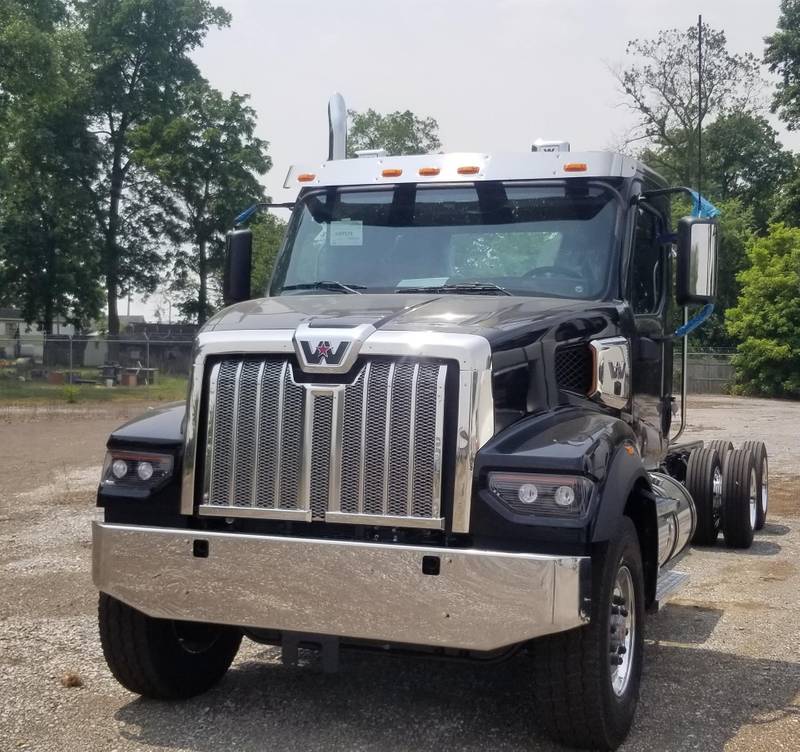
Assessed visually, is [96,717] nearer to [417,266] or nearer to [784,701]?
[417,266]

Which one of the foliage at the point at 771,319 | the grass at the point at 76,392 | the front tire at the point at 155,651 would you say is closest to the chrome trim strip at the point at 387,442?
the front tire at the point at 155,651

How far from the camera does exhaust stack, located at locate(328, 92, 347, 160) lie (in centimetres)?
757

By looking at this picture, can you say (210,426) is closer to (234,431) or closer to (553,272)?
(234,431)

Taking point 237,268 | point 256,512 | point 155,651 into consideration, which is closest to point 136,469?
point 256,512

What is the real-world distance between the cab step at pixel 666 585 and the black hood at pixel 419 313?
4.76 feet

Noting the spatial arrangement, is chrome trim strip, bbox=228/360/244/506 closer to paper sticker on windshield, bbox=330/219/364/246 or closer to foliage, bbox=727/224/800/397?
paper sticker on windshield, bbox=330/219/364/246

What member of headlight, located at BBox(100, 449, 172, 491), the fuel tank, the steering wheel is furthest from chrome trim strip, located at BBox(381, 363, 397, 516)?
the fuel tank

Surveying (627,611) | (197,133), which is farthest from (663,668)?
(197,133)

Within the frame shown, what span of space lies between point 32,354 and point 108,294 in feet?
40.9

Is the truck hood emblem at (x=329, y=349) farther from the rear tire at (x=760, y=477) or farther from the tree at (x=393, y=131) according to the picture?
the tree at (x=393, y=131)

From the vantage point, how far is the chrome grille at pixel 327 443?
4.43 m

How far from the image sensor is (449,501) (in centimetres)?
442

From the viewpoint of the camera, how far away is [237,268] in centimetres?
685

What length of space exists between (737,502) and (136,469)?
6.03 meters
